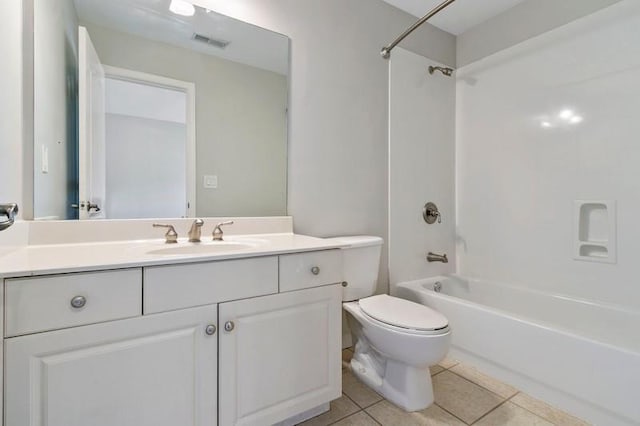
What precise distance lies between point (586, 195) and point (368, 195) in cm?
130

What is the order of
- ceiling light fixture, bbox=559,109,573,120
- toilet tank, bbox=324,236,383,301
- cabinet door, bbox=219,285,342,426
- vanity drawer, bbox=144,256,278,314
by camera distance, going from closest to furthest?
vanity drawer, bbox=144,256,278,314
cabinet door, bbox=219,285,342,426
toilet tank, bbox=324,236,383,301
ceiling light fixture, bbox=559,109,573,120

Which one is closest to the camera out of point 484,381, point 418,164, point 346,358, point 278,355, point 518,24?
point 278,355

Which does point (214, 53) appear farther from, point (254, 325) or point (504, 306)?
point (504, 306)

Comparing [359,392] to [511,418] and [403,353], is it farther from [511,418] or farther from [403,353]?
[511,418]

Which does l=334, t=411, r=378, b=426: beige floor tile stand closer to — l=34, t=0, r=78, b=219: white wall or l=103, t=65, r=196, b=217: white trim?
l=103, t=65, r=196, b=217: white trim

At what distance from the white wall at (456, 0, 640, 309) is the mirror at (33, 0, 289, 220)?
159 cm

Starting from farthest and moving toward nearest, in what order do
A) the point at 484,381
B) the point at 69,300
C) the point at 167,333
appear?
the point at 484,381
the point at 167,333
the point at 69,300

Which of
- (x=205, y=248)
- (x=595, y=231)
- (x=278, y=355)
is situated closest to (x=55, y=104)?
(x=205, y=248)

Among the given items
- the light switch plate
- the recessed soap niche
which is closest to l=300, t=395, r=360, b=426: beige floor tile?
the light switch plate

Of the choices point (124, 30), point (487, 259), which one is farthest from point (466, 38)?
point (124, 30)

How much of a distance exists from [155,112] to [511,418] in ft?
6.99

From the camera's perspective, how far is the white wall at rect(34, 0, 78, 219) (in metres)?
1.14

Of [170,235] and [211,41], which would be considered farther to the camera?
[211,41]

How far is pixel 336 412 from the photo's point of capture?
1368 millimetres
